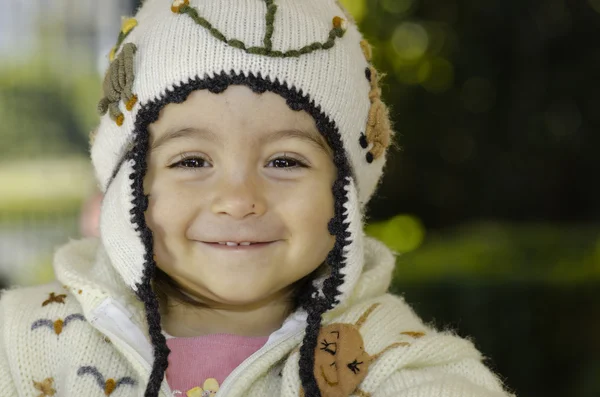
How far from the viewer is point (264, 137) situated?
1702mm

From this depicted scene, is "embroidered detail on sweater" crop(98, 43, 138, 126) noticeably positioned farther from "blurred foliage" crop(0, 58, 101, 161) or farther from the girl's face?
"blurred foliage" crop(0, 58, 101, 161)

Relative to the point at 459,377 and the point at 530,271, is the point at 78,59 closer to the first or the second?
the point at 530,271

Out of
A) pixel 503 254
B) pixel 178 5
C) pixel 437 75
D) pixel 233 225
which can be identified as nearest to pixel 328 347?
pixel 233 225

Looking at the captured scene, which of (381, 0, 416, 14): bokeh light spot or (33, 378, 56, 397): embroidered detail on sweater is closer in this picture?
(33, 378, 56, 397): embroidered detail on sweater

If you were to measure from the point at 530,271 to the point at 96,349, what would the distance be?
84.8 inches

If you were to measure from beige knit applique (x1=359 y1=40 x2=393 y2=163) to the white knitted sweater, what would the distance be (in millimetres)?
329

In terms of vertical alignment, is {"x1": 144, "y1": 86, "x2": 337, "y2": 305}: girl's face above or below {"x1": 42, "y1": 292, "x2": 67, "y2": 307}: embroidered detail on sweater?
above

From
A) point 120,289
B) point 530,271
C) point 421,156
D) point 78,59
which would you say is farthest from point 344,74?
point 78,59

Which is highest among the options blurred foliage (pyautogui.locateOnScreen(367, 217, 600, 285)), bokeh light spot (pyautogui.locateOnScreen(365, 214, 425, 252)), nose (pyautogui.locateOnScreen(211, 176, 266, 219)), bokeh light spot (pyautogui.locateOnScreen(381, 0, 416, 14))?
nose (pyautogui.locateOnScreen(211, 176, 266, 219))

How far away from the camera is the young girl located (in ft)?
5.56

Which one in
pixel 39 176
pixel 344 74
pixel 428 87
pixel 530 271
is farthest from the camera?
pixel 39 176

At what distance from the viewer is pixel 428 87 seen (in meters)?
3.93

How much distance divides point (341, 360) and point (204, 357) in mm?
315

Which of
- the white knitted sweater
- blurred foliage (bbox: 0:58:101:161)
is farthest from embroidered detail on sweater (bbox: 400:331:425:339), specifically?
blurred foliage (bbox: 0:58:101:161)
